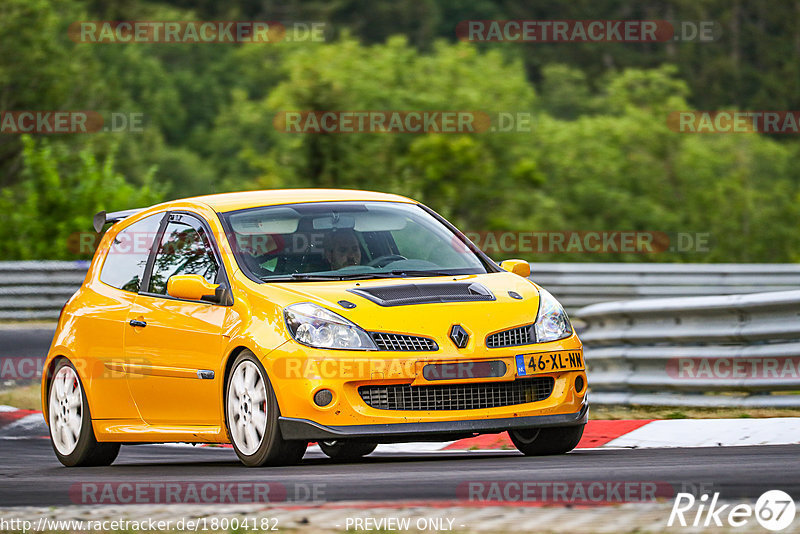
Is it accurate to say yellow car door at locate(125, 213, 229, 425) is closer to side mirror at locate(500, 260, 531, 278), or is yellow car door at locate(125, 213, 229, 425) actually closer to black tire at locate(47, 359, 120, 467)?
black tire at locate(47, 359, 120, 467)

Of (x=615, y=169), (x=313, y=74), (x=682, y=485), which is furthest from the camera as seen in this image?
(x=615, y=169)

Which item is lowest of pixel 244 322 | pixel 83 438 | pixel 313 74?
pixel 83 438

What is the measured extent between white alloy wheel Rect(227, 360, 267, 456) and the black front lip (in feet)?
0.61

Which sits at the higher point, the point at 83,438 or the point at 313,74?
the point at 313,74

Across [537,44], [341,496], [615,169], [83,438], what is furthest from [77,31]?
[341,496]

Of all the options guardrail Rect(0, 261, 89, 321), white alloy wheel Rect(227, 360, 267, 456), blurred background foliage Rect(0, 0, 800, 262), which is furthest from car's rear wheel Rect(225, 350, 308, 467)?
blurred background foliage Rect(0, 0, 800, 262)

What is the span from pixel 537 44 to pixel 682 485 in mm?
77563

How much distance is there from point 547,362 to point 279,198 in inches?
83.2

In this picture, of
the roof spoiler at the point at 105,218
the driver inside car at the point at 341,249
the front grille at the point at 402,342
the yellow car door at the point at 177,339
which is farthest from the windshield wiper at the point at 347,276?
the roof spoiler at the point at 105,218

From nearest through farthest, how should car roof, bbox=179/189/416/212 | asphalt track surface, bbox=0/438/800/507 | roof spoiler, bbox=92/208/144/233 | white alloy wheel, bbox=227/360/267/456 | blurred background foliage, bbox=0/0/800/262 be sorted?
asphalt track surface, bbox=0/438/800/507, white alloy wheel, bbox=227/360/267/456, car roof, bbox=179/189/416/212, roof spoiler, bbox=92/208/144/233, blurred background foliage, bbox=0/0/800/262

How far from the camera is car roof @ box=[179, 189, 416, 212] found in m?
9.27

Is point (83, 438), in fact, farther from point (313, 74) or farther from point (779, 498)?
point (313, 74)

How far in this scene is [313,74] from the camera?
3525cm

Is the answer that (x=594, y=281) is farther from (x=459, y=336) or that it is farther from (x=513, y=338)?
(x=459, y=336)
